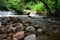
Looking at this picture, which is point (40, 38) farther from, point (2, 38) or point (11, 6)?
point (11, 6)

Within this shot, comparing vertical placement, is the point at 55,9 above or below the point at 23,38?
below

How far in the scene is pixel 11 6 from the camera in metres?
29.4

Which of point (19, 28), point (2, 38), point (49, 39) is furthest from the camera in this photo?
point (19, 28)

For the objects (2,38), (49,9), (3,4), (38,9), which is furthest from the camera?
(3,4)

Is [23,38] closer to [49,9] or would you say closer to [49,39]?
[49,39]

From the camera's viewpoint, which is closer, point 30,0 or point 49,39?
point 49,39

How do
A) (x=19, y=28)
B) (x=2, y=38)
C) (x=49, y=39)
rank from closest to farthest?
(x=2, y=38) < (x=49, y=39) < (x=19, y=28)

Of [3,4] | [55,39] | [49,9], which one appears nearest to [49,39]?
[55,39]

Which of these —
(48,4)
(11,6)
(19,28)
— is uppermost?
(19,28)

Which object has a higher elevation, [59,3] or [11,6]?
[59,3]

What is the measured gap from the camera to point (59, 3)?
63.6 ft

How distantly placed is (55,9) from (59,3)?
3.14 feet

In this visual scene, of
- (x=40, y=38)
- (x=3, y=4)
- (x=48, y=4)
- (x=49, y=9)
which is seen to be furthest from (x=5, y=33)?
(x=3, y=4)

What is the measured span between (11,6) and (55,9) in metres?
12.3
